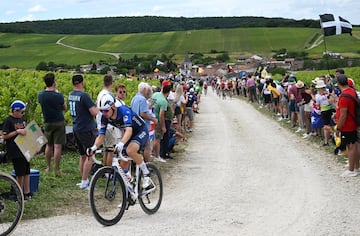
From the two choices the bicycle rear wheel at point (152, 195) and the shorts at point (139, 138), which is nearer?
the shorts at point (139, 138)

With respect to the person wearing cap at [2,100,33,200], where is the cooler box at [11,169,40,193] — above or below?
below

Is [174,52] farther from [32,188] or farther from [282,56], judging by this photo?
[32,188]

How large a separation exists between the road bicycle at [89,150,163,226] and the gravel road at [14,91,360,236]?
16 centimetres

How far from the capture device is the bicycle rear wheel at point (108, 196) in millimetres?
7379

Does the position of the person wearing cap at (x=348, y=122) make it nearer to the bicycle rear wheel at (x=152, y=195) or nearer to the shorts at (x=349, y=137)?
the shorts at (x=349, y=137)

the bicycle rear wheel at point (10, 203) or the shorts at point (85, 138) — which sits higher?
the shorts at point (85, 138)

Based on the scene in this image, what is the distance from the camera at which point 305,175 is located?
11164 millimetres

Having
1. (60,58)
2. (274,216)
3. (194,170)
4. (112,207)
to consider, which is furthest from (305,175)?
(60,58)

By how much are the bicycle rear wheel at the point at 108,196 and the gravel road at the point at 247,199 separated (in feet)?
0.48

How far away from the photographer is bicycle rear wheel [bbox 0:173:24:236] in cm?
694

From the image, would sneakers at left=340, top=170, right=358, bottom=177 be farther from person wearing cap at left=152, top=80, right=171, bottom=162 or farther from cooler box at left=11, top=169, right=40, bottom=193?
cooler box at left=11, top=169, right=40, bottom=193

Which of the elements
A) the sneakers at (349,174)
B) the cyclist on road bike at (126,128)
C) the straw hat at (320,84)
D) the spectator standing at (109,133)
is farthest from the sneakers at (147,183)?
the straw hat at (320,84)

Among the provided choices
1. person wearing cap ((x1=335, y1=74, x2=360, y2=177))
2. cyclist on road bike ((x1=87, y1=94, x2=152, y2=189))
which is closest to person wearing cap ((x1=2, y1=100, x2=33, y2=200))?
cyclist on road bike ((x1=87, y1=94, x2=152, y2=189))

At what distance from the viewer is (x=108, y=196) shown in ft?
25.3
